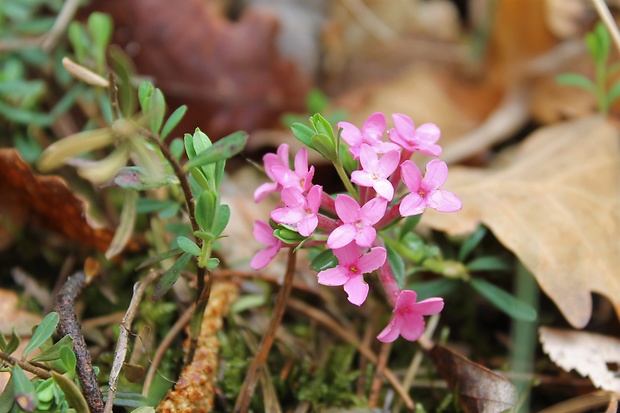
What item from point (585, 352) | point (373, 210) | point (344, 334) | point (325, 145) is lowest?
point (344, 334)

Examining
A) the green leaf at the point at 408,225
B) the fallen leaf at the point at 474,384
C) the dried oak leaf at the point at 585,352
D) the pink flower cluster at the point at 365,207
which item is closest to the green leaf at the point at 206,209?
the pink flower cluster at the point at 365,207

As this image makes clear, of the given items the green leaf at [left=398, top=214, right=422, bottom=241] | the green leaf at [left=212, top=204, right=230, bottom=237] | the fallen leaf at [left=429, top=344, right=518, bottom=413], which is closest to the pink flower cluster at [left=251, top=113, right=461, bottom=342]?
the green leaf at [left=212, top=204, right=230, bottom=237]

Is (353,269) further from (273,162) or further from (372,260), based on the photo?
(273,162)

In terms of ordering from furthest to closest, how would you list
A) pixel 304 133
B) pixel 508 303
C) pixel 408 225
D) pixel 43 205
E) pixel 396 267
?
1. pixel 43 205
2. pixel 508 303
3. pixel 408 225
4. pixel 396 267
5. pixel 304 133

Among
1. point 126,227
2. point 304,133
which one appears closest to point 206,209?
point 304,133

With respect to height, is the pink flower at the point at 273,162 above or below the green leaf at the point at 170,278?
above

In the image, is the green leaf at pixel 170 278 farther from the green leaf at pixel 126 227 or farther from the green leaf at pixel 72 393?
the green leaf at pixel 126 227

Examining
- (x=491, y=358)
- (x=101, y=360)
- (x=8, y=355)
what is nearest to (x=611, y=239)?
(x=491, y=358)
